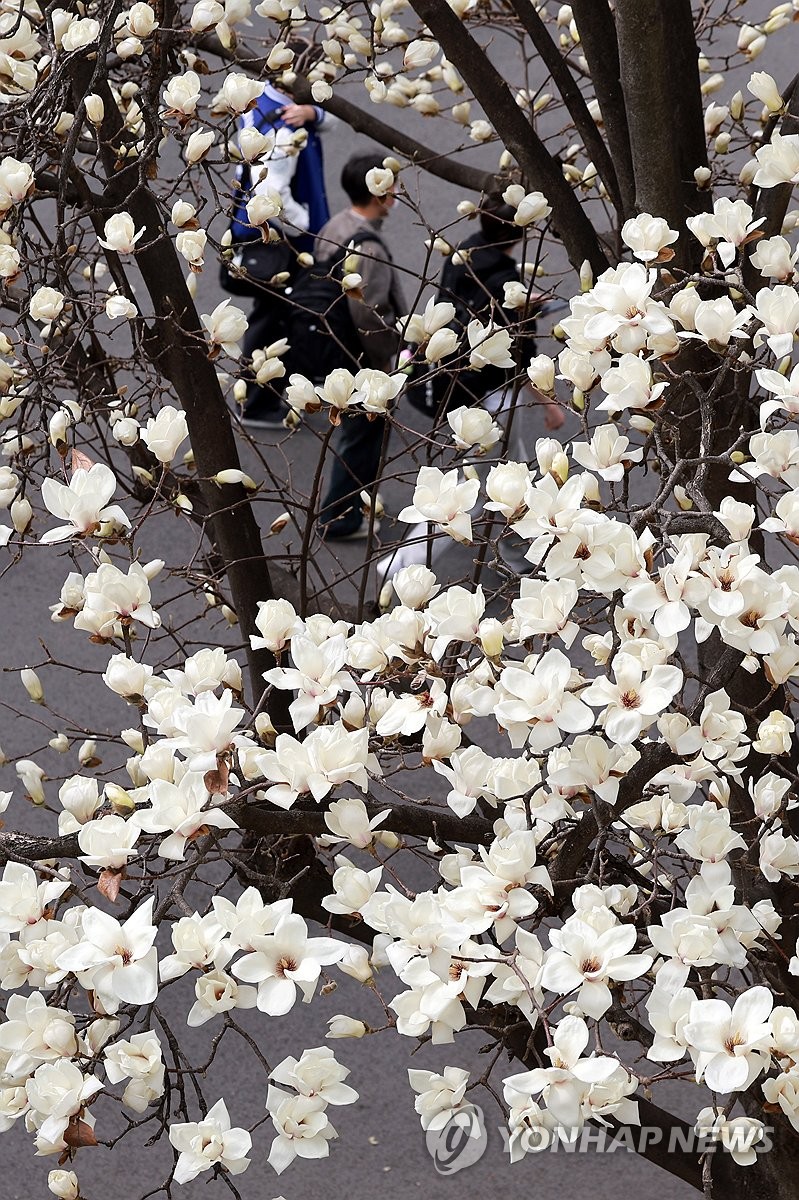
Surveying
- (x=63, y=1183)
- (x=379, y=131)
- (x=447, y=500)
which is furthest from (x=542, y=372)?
(x=379, y=131)

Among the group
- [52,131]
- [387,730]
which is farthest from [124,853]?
[52,131]

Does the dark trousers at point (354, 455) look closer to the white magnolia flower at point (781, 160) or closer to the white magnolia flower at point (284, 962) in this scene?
the white magnolia flower at point (781, 160)

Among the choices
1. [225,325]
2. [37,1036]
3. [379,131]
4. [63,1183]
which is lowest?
[63,1183]

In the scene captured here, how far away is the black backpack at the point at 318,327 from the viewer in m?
4.15

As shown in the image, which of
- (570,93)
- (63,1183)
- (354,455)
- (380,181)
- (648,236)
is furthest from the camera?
(354,455)

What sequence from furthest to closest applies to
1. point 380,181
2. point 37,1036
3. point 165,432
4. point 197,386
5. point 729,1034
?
point 380,181
point 197,386
point 165,432
point 37,1036
point 729,1034

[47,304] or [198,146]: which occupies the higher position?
[198,146]

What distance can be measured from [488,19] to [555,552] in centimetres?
221

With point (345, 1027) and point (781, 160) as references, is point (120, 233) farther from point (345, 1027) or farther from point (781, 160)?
point (345, 1027)

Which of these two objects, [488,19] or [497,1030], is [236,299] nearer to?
[488,19]

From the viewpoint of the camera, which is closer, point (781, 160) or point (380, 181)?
point (781, 160)

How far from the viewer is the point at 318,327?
159 inches

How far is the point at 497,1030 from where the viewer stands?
3.95 ft

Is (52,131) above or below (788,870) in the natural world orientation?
above
